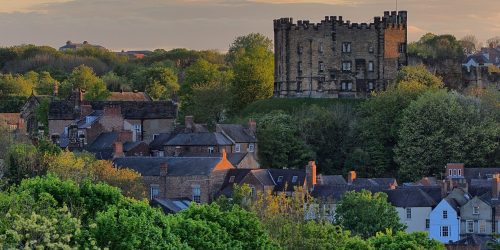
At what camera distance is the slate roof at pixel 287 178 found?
266 ft

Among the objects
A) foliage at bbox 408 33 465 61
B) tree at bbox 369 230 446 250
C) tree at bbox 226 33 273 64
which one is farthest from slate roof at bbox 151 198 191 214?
tree at bbox 226 33 273 64

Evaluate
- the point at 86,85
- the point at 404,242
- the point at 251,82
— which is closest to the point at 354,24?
the point at 251,82

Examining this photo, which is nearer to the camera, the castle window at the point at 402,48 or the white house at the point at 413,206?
the white house at the point at 413,206

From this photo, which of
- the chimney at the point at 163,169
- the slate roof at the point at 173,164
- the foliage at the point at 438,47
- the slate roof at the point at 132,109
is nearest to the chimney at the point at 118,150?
the slate roof at the point at 173,164

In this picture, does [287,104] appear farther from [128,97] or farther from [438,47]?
[438,47]

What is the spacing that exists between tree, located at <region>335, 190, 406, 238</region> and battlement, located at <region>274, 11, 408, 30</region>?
1452 inches

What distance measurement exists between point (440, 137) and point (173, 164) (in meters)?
18.8

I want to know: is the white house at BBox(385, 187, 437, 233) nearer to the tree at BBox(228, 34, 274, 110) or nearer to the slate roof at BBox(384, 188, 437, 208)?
the slate roof at BBox(384, 188, 437, 208)

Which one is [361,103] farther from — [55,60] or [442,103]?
[55,60]

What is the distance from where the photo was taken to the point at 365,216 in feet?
229

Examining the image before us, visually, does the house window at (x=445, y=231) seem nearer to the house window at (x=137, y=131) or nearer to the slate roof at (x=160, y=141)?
the slate roof at (x=160, y=141)

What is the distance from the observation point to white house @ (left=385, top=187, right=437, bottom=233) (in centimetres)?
7844

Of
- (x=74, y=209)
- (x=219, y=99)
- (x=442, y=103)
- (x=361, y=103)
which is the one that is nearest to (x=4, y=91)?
(x=219, y=99)

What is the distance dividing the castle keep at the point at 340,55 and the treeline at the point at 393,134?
468 cm
